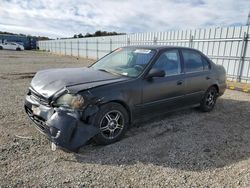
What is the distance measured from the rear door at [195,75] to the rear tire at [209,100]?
19 centimetres

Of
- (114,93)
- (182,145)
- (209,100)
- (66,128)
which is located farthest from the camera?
(209,100)

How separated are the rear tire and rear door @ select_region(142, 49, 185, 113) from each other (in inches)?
38.4

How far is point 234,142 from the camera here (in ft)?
12.2

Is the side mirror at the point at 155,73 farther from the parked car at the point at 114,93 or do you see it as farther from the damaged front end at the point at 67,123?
the damaged front end at the point at 67,123

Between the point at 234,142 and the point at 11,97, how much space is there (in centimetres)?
564

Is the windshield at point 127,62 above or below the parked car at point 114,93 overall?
above

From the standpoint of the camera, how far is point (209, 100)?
5.28m

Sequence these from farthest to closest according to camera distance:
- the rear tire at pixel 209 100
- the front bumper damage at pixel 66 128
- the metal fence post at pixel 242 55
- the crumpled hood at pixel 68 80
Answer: the metal fence post at pixel 242 55
the rear tire at pixel 209 100
the crumpled hood at pixel 68 80
the front bumper damage at pixel 66 128

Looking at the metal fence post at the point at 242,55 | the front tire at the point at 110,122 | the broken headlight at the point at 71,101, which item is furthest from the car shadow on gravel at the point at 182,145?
the metal fence post at the point at 242,55

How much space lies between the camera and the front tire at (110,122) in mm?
3167

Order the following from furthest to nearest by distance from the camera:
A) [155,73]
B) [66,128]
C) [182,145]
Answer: [155,73] < [182,145] < [66,128]

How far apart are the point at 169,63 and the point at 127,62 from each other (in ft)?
2.76

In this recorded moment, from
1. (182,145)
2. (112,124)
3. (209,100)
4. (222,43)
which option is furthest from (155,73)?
(222,43)

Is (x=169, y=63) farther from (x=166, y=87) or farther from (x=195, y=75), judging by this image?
(x=195, y=75)
